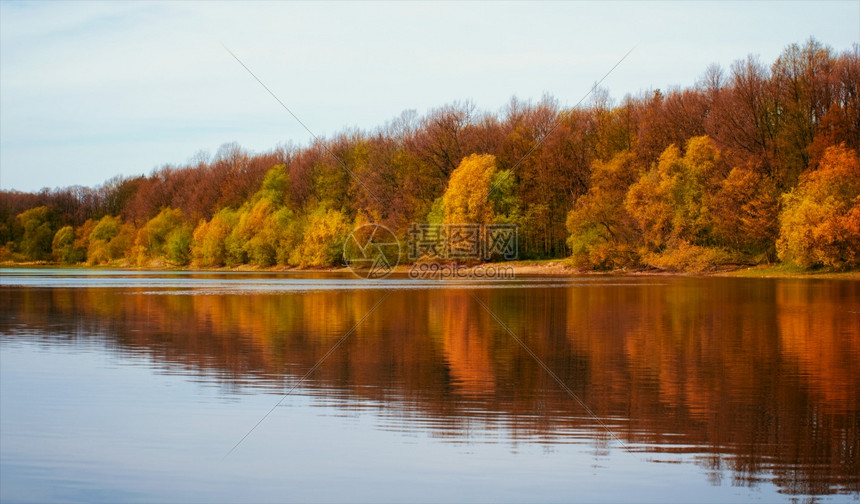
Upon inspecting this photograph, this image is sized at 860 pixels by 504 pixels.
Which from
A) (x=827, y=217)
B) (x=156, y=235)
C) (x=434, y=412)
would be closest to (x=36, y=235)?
(x=156, y=235)

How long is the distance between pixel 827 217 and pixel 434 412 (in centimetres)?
5055

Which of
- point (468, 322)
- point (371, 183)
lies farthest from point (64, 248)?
point (468, 322)

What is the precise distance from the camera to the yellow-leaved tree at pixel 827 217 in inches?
2141

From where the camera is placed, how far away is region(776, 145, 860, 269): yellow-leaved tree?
54375mm

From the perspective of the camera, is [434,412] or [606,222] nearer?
[434,412]

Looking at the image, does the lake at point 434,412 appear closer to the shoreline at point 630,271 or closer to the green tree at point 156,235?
the shoreline at point 630,271

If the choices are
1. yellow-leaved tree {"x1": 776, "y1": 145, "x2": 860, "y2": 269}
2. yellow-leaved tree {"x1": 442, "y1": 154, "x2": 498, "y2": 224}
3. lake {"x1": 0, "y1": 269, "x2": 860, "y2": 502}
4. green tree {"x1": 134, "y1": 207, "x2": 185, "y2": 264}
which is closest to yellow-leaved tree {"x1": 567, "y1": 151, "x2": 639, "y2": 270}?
yellow-leaved tree {"x1": 442, "y1": 154, "x2": 498, "y2": 224}

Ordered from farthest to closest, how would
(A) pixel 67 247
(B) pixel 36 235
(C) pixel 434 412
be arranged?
(B) pixel 36 235 → (A) pixel 67 247 → (C) pixel 434 412

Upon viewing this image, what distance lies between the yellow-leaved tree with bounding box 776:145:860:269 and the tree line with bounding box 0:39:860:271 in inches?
4.0

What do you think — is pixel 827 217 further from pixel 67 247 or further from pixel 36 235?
pixel 36 235

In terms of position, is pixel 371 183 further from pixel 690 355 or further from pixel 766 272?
pixel 690 355

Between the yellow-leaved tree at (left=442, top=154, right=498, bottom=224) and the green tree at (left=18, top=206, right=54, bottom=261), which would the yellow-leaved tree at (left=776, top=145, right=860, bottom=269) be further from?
the green tree at (left=18, top=206, right=54, bottom=261)

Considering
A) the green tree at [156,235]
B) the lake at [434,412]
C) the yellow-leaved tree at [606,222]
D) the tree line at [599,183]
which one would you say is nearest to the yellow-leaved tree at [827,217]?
the tree line at [599,183]

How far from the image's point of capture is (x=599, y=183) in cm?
7288
